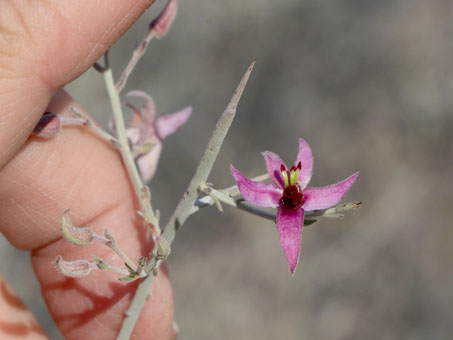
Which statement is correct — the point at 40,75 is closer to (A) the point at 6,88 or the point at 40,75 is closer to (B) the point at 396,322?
(A) the point at 6,88

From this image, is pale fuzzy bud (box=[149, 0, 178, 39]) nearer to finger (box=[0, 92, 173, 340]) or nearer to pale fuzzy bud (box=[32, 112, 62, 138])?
pale fuzzy bud (box=[32, 112, 62, 138])

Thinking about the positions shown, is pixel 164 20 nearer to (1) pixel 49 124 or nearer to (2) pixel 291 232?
(1) pixel 49 124

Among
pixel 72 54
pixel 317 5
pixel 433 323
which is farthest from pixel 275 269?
pixel 72 54

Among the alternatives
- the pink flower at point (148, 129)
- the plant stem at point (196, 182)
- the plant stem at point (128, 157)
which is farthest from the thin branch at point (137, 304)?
the pink flower at point (148, 129)

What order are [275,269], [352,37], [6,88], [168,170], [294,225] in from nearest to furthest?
[294,225] → [6,88] → [275,269] → [168,170] → [352,37]

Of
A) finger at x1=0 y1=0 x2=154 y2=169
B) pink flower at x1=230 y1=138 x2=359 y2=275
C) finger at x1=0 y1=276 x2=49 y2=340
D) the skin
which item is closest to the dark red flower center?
pink flower at x1=230 y1=138 x2=359 y2=275

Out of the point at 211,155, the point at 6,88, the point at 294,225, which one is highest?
the point at 6,88
